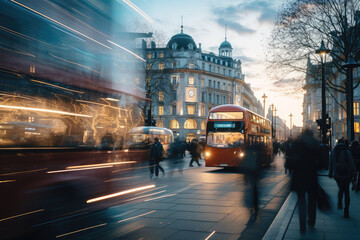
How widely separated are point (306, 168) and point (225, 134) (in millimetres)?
13080

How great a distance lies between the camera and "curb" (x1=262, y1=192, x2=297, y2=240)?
227 inches

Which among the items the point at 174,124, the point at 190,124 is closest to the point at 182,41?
the point at 190,124

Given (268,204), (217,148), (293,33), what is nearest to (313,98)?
(293,33)

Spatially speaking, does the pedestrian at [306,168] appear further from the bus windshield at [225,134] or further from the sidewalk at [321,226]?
the bus windshield at [225,134]

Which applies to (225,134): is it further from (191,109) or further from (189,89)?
(189,89)

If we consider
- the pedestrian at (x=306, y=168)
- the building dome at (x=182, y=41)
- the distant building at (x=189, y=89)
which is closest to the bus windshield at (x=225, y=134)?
the pedestrian at (x=306, y=168)

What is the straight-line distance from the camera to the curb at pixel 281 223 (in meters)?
5.76

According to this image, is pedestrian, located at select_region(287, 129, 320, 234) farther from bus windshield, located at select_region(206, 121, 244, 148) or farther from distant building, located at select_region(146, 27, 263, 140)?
distant building, located at select_region(146, 27, 263, 140)

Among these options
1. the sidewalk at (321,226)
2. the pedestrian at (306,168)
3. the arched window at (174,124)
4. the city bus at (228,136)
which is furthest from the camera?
the arched window at (174,124)

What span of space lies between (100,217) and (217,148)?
12645 mm

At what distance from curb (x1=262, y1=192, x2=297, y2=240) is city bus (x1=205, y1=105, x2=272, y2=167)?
33.4 ft

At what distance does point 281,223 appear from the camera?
6.62m

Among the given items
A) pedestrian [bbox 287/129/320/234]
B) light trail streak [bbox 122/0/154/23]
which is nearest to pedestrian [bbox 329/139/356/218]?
pedestrian [bbox 287/129/320/234]

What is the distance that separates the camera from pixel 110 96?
729 centimetres
